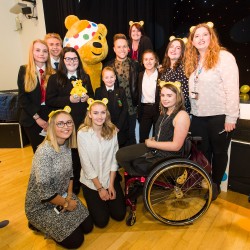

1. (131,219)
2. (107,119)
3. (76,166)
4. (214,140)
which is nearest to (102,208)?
(131,219)

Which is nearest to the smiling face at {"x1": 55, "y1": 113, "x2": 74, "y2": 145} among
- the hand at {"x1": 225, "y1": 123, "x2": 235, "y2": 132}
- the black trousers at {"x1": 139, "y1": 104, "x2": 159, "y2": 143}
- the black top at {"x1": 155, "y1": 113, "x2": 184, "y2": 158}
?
the black top at {"x1": 155, "y1": 113, "x2": 184, "y2": 158}

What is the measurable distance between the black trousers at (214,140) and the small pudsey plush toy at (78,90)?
2.96 feet

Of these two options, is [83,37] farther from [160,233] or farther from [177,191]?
[160,233]

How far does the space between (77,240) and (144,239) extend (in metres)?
0.44

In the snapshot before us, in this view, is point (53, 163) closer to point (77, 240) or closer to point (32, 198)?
point (32, 198)

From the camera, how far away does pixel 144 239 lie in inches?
62.3

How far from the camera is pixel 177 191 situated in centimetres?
159

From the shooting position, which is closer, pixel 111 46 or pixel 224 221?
pixel 224 221

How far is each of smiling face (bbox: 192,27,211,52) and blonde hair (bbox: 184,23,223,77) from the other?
0.8 inches

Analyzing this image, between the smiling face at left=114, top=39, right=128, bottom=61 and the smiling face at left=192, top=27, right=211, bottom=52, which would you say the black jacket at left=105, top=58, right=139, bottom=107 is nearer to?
the smiling face at left=114, top=39, right=128, bottom=61

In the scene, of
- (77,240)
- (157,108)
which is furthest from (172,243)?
(157,108)

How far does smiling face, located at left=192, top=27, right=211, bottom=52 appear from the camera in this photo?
168cm

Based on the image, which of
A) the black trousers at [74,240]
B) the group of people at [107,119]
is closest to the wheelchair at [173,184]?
the group of people at [107,119]

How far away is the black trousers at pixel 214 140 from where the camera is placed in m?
1.75
